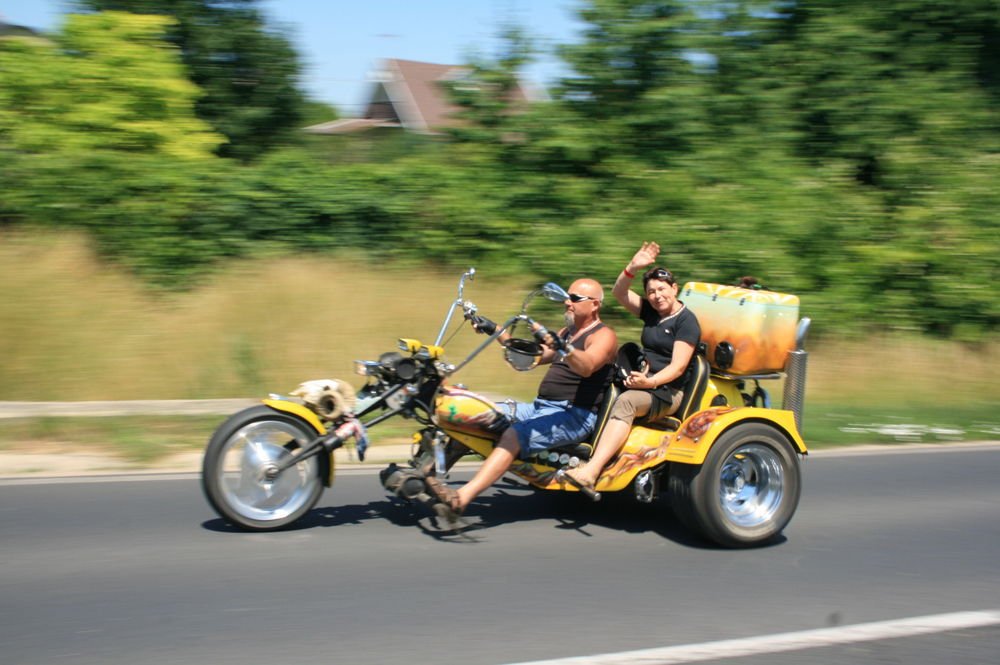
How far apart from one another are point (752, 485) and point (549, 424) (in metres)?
1.41

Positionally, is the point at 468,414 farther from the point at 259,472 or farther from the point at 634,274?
the point at 634,274

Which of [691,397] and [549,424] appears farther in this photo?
[691,397]

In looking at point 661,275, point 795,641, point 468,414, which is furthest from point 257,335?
point 795,641

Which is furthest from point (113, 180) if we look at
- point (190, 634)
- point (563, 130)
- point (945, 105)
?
point (945, 105)

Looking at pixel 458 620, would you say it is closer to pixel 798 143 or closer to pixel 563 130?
pixel 563 130

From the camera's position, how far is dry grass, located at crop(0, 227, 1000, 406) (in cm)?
1081

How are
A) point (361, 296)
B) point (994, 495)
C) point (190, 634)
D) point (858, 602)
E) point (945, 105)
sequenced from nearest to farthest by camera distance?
point (190, 634), point (858, 602), point (994, 495), point (361, 296), point (945, 105)

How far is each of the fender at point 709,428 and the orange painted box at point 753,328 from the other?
35 cm

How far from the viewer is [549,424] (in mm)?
6465

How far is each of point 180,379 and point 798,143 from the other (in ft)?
32.6

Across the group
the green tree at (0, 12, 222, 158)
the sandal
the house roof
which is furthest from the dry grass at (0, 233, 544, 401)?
the house roof

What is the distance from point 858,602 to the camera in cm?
536

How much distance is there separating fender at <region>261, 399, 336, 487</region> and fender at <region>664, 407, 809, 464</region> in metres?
2.14

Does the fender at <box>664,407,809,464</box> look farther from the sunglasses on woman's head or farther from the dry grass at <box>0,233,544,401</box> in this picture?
the dry grass at <box>0,233,544,401</box>
